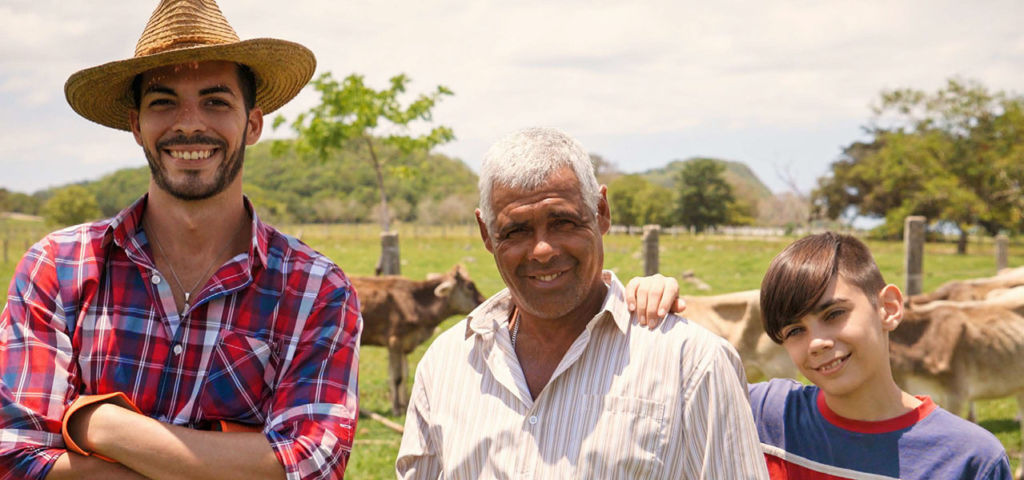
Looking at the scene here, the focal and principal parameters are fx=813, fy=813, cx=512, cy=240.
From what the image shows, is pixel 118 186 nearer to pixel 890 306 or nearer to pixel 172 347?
pixel 172 347

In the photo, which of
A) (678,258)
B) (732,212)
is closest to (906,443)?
(678,258)

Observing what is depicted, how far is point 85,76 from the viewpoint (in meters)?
2.84

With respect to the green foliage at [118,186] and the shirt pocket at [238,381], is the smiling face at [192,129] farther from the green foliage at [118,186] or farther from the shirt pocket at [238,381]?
the green foliage at [118,186]

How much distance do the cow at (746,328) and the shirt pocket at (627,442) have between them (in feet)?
Answer: 17.6

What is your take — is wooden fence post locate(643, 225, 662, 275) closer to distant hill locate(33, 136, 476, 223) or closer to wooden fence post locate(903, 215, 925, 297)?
wooden fence post locate(903, 215, 925, 297)

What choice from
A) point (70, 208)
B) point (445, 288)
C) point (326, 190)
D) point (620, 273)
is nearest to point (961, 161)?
point (620, 273)

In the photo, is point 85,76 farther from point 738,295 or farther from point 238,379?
point 738,295

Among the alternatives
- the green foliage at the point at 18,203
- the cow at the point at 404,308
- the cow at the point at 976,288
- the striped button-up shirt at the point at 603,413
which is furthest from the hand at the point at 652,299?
the green foliage at the point at 18,203

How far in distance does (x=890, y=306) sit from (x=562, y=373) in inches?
56.5

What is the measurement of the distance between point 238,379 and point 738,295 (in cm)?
576

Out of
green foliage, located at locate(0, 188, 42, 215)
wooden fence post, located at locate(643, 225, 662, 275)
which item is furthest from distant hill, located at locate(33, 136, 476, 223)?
wooden fence post, located at locate(643, 225, 662, 275)

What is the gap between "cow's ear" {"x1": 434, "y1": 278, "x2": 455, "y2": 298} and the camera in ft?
35.2

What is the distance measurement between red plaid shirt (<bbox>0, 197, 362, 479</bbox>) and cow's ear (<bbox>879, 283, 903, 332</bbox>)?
189cm

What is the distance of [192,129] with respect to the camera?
2.65 m
